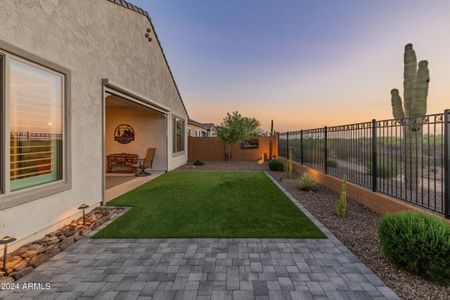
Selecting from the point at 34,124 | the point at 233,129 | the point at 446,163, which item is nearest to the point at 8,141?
the point at 34,124

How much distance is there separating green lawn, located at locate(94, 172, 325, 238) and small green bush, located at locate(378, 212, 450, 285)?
134cm

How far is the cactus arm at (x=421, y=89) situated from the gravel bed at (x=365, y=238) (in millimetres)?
3313

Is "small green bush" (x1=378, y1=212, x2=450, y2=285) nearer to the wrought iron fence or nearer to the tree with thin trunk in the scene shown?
the wrought iron fence

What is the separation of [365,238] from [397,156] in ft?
8.15

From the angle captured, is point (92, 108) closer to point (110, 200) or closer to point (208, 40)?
point (110, 200)

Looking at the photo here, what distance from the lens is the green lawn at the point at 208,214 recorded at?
4500 mm

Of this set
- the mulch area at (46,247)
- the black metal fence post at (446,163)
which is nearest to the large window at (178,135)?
the mulch area at (46,247)

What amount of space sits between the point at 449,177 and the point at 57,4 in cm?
733

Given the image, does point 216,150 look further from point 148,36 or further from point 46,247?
point 46,247

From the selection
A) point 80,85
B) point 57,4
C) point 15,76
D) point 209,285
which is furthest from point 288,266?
point 57,4

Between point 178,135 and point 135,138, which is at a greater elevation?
point 178,135

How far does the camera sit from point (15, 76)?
373 centimetres

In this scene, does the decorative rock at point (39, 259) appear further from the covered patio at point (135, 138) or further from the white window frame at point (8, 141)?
the covered patio at point (135, 138)

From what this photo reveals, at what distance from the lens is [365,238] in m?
4.21
